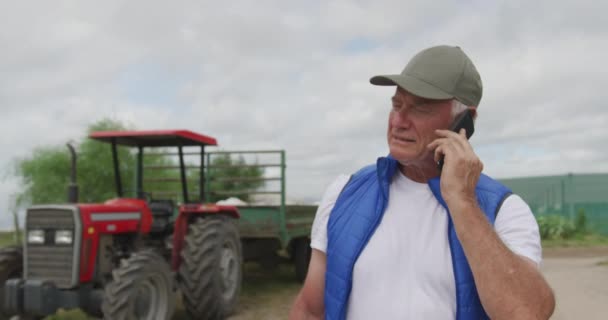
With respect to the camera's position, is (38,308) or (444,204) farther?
(38,308)

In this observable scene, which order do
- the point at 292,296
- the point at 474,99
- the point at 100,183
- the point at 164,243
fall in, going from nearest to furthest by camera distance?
the point at 474,99
the point at 164,243
the point at 292,296
the point at 100,183

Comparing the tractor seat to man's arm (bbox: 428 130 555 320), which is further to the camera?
the tractor seat

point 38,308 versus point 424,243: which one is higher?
point 424,243

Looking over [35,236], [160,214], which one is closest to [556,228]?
[160,214]

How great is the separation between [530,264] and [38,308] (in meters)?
5.43

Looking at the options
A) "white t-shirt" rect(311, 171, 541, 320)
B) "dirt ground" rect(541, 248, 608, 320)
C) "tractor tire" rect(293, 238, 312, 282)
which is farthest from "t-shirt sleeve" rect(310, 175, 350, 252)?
"tractor tire" rect(293, 238, 312, 282)

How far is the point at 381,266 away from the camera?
1.88m

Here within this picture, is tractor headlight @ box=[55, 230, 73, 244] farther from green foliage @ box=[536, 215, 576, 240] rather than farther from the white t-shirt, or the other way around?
green foliage @ box=[536, 215, 576, 240]

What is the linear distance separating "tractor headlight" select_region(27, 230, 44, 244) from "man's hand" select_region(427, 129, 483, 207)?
18.7 feet

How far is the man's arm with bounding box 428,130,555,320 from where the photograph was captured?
1620mm

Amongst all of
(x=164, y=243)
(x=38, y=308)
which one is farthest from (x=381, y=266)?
(x=164, y=243)

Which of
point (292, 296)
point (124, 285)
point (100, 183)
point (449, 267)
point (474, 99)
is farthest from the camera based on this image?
point (100, 183)

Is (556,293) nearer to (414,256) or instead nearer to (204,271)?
(204,271)

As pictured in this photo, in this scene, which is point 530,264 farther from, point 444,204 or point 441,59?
point 441,59
